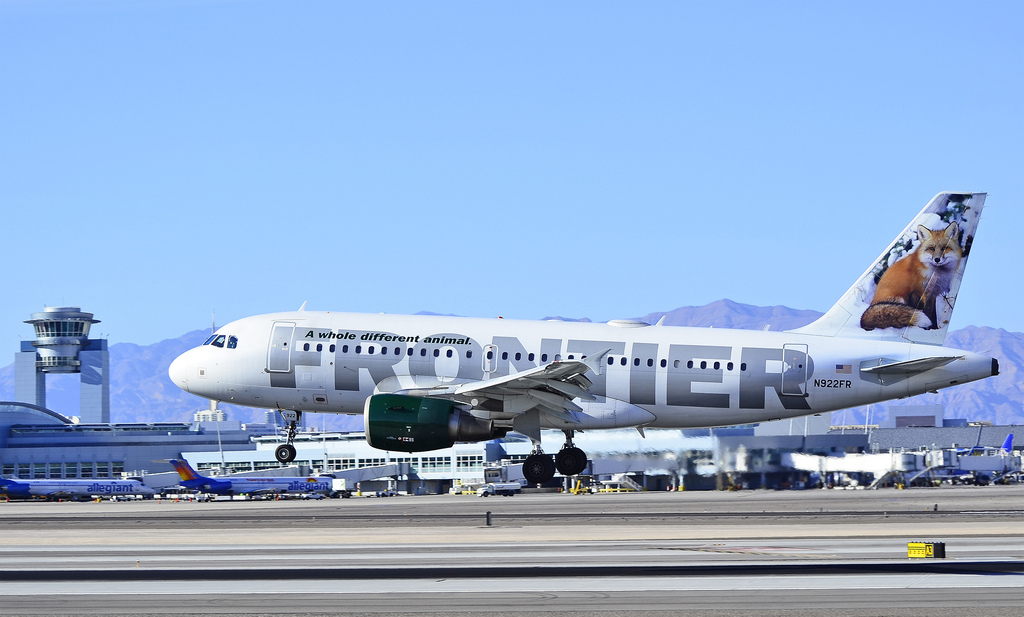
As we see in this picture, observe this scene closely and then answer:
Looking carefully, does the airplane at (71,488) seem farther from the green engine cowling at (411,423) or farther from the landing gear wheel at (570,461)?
the landing gear wheel at (570,461)

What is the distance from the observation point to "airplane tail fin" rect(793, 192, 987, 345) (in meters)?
42.1

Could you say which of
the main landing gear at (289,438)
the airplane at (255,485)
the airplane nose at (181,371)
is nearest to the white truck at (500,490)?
the airplane at (255,485)

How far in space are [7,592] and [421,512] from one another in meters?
31.2

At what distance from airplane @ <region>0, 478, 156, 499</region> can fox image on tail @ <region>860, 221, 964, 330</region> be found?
71329 millimetres

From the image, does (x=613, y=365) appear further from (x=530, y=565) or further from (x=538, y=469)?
(x=530, y=565)

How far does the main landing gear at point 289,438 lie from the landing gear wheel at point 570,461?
897 cm

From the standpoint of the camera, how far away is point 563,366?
37.7 m

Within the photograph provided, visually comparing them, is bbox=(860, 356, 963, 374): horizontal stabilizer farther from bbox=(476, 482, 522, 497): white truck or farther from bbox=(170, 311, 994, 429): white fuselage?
bbox=(476, 482, 522, 497): white truck

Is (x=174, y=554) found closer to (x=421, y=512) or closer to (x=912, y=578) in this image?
(x=912, y=578)

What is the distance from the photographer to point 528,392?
131ft

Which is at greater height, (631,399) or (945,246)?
(945,246)

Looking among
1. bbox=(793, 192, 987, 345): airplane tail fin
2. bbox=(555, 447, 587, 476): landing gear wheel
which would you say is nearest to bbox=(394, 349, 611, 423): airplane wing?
bbox=(555, 447, 587, 476): landing gear wheel

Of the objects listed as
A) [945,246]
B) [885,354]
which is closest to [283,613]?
[885,354]

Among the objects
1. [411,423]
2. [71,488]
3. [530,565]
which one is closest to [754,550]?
[530,565]
